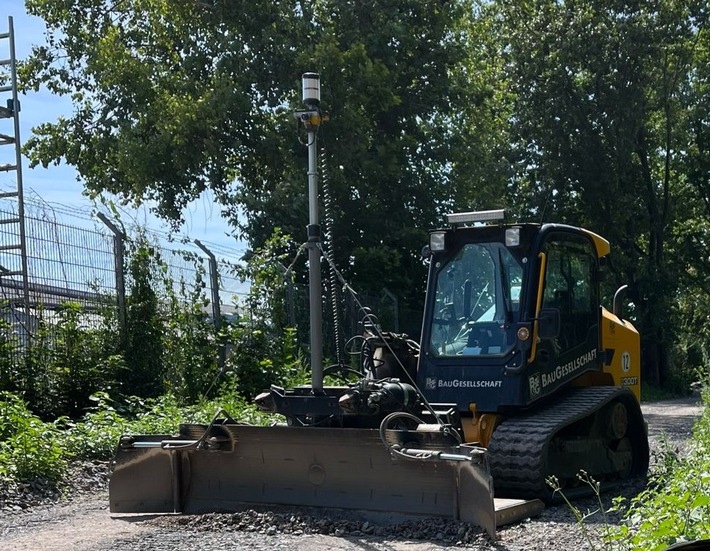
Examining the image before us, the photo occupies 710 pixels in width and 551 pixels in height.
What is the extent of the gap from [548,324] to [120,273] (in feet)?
22.9

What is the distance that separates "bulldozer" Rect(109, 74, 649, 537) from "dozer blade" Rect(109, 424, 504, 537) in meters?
0.01

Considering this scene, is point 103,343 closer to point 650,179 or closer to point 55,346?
point 55,346

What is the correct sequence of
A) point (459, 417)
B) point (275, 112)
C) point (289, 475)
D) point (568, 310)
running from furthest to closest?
point (275, 112) → point (568, 310) → point (459, 417) → point (289, 475)

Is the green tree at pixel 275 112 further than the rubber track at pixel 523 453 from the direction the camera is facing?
Yes

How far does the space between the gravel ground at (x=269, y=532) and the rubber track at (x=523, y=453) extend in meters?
0.28

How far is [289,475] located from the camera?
830 centimetres

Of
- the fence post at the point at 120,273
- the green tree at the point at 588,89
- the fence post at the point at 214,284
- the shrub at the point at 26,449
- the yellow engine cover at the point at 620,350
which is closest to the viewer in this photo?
the shrub at the point at 26,449

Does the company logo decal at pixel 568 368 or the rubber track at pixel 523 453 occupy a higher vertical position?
the company logo decal at pixel 568 368

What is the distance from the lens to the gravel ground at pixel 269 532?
7219 mm

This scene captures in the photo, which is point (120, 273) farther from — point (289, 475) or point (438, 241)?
point (289, 475)

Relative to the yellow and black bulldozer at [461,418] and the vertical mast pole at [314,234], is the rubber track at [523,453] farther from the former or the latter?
the vertical mast pole at [314,234]

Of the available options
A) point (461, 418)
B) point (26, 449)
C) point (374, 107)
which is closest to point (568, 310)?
point (461, 418)

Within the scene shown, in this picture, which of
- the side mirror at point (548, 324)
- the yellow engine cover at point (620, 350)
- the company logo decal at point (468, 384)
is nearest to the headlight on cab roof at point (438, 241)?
the side mirror at point (548, 324)

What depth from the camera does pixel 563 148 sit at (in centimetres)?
2889
